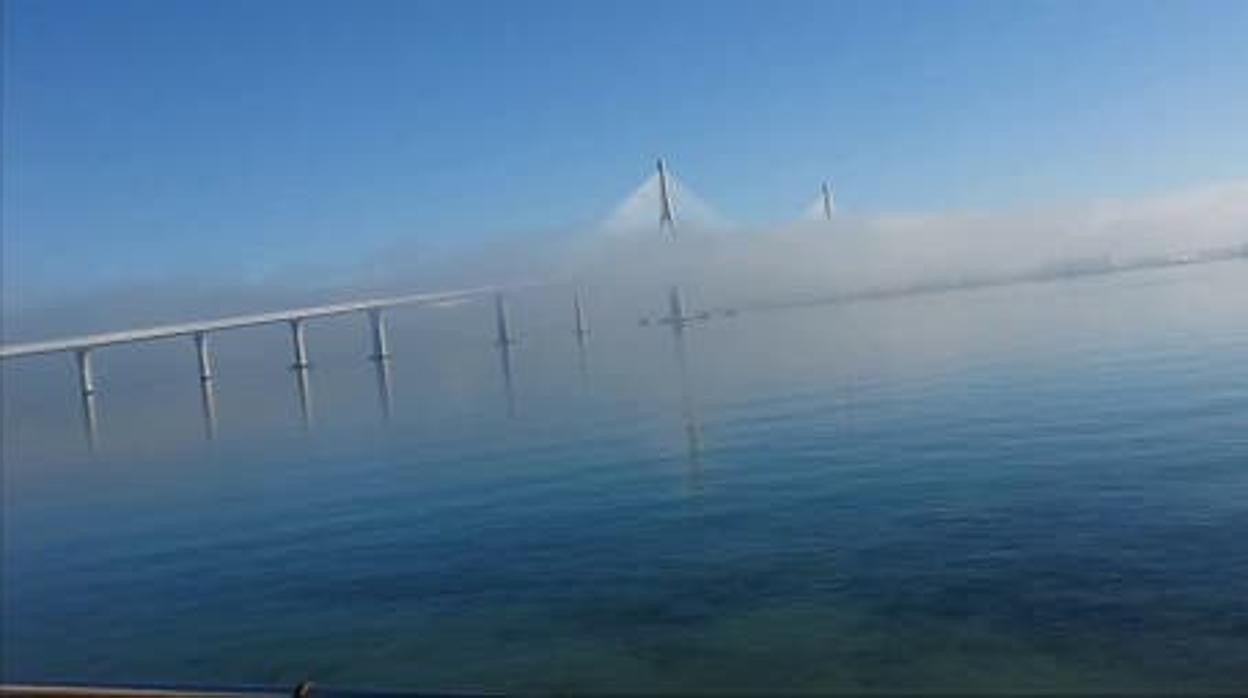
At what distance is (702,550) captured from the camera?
1708 centimetres

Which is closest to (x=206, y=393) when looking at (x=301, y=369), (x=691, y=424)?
(x=301, y=369)

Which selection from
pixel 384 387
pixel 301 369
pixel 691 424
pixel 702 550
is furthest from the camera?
pixel 301 369

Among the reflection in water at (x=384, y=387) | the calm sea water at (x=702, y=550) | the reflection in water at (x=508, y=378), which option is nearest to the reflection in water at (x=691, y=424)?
the calm sea water at (x=702, y=550)

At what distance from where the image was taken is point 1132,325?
68125 mm

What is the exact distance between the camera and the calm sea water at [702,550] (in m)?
11.6

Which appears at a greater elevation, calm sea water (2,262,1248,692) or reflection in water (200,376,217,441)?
reflection in water (200,376,217,441)

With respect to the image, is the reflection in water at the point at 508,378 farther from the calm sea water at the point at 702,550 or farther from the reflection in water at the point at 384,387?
the calm sea water at the point at 702,550

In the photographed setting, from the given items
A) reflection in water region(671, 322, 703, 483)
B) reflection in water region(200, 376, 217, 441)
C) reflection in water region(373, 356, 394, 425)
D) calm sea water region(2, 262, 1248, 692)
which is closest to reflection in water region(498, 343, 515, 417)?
reflection in water region(373, 356, 394, 425)

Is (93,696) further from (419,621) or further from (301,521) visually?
(301,521)

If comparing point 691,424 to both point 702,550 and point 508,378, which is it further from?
point 508,378

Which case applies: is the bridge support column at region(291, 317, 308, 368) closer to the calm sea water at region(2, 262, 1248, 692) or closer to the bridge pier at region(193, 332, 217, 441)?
the bridge pier at region(193, 332, 217, 441)

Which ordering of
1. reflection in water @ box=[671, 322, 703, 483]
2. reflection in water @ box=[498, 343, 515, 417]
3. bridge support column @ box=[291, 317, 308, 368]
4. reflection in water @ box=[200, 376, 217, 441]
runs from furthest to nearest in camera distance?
bridge support column @ box=[291, 317, 308, 368] < reflection in water @ box=[200, 376, 217, 441] < reflection in water @ box=[498, 343, 515, 417] < reflection in water @ box=[671, 322, 703, 483]

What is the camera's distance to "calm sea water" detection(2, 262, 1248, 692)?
457 inches

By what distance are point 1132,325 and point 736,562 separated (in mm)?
58893
